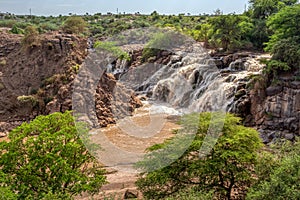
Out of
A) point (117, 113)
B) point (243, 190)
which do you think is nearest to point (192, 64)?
point (117, 113)

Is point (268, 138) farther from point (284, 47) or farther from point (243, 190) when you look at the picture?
point (243, 190)

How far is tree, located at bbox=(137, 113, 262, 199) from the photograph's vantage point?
1121cm

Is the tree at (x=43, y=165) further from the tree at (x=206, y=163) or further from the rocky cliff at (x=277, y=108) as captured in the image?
the rocky cliff at (x=277, y=108)

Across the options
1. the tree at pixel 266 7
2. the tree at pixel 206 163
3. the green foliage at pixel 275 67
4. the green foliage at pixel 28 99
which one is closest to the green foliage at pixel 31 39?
the green foliage at pixel 28 99

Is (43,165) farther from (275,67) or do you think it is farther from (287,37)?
(287,37)

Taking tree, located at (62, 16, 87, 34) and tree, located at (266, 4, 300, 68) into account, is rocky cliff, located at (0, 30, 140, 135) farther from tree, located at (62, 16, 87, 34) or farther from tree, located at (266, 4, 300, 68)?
tree, located at (266, 4, 300, 68)

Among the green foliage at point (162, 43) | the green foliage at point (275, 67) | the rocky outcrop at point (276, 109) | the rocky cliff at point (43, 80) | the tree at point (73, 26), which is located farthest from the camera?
the green foliage at point (162, 43)

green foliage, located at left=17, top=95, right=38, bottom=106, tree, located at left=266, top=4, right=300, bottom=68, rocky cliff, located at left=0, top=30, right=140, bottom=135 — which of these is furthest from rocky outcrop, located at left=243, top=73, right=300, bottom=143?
green foliage, located at left=17, top=95, right=38, bottom=106

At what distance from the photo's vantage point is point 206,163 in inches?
442

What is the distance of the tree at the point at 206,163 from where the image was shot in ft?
36.8

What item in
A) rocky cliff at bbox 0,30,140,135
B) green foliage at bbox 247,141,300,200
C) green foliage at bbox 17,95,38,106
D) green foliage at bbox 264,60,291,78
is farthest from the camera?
green foliage at bbox 17,95,38,106

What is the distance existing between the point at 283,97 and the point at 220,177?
10.7m

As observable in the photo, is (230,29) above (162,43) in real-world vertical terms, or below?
above

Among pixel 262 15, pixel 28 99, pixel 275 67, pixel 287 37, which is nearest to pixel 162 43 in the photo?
pixel 262 15
